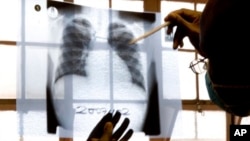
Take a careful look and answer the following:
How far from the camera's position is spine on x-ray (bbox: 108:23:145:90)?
1418 millimetres

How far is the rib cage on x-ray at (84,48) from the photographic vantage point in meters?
1.32

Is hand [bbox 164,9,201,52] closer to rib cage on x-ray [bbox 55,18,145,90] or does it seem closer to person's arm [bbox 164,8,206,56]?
person's arm [bbox 164,8,206,56]

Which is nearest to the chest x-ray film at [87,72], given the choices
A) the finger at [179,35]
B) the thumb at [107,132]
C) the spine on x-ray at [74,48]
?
the spine on x-ray at [74,48]

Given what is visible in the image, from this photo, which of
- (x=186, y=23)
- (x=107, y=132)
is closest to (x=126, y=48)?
(x=107, y=132)

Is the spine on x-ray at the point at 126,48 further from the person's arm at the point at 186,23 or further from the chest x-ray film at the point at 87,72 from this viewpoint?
the person's arm at the point at 186,23

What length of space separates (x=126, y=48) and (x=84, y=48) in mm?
159

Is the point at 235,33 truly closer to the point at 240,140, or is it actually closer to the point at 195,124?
the point at 240,140

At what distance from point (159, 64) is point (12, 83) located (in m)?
0.52

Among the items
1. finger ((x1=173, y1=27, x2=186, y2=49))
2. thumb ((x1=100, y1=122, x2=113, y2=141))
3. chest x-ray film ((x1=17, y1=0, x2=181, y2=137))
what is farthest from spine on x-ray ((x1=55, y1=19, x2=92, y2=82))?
finger ((x1=173, y1=27, x2=186, y2=49))

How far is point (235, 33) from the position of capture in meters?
0.27

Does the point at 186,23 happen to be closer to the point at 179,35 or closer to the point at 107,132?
the point at 179,35

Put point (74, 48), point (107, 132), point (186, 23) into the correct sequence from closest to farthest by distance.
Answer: point (186, 23) → point (107, 132) → point (74, 48)

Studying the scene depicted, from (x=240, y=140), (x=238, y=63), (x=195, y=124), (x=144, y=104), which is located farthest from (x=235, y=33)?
(x=195, y=124)

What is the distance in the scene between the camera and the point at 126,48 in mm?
1431
